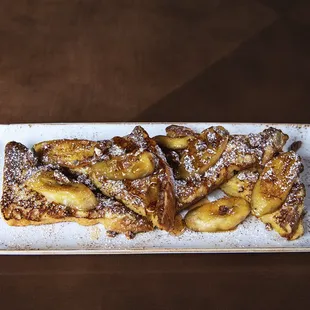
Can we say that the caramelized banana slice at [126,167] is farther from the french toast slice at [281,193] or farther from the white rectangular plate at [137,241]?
the french toast slice at [281,193]

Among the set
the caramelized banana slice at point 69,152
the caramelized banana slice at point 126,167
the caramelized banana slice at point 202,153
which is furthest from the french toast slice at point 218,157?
the caramelized banana slice at point 69,152

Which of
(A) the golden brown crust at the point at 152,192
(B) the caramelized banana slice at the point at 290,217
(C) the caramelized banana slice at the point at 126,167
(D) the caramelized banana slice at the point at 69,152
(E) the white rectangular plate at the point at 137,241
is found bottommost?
(E) the white rectangular plate at the point at 137,241

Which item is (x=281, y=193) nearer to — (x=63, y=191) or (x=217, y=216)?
(x=217, y=216)

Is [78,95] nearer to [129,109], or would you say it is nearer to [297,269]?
[129,109]

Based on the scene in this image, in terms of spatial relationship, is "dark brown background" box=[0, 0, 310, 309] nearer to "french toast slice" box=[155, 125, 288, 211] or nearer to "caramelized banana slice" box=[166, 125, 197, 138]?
"french toast slice" box=[155, 125, 288, 211]

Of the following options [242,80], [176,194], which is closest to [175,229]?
[176,194]

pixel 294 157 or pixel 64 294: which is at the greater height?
pixel 294 157
